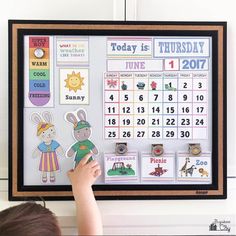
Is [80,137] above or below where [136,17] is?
below

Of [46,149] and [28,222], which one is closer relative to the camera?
[28,222]

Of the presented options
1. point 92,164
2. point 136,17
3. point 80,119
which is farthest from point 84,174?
point 136,17

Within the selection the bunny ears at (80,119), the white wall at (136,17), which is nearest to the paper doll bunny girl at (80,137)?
the bunny ears at (80,119)

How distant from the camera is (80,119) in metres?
1.02

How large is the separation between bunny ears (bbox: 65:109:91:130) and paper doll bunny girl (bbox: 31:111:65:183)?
0.06m

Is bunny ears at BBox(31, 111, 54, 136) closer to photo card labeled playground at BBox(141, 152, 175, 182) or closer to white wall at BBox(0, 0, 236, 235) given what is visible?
white wall at BBox(0, 0, 236, 235)

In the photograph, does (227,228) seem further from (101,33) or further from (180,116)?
(101,33)

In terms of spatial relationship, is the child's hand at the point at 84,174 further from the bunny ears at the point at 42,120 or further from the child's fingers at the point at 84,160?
the bunny ears at the point at 42,120

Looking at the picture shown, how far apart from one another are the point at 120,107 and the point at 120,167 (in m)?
0.15

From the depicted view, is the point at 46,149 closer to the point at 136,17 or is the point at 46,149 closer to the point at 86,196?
the point at 86,196

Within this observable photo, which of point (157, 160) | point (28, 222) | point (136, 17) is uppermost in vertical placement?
point (136, 17)

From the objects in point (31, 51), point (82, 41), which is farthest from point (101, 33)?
point (31, 51)

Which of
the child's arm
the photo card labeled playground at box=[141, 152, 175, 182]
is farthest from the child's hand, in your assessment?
the photo card labeled playground at box=[141, 152, 175, 182]

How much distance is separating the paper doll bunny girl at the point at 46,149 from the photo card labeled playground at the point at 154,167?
215 mm
